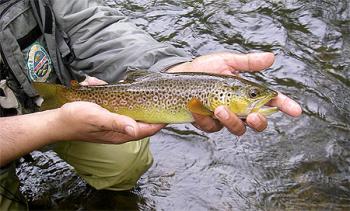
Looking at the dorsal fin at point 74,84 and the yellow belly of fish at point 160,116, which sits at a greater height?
the dorsal fin at point 74,84

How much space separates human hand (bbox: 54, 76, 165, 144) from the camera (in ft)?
8.62

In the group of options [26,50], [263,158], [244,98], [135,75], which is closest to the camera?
[244,98]

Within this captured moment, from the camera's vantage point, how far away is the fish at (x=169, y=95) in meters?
2.82

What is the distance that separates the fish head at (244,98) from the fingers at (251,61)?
162mm

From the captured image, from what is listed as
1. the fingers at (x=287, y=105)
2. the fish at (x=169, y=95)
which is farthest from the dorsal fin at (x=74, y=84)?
the fingers at (x=287, y=105)

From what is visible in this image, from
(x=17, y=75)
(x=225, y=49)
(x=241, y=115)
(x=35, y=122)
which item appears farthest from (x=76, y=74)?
(x=225, y=49)

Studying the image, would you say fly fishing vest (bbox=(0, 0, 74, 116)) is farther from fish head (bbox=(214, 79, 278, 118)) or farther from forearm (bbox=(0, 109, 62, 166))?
fish head (bbox=(214, 79, 278, 118))

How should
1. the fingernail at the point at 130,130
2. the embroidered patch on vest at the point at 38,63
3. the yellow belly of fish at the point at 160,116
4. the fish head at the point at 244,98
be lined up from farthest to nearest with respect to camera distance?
1. the embroidered patch on vest at the point at 38,63
2. the yellow belly of fish at the point at 160,116
3. the fish head at the point at 244,98
4. the fingernail at the point at 130,130

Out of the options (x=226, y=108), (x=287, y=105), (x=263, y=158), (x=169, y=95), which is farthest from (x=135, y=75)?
(x=263, y=158)

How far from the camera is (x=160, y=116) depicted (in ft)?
9.68

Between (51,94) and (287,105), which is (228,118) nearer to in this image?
(287,105)

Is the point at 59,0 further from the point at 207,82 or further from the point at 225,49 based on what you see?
the point at 225,49

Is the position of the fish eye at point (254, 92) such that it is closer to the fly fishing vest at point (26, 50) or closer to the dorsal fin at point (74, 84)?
the dorsal fin at point (74, 84)

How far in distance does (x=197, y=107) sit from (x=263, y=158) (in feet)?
5.02
